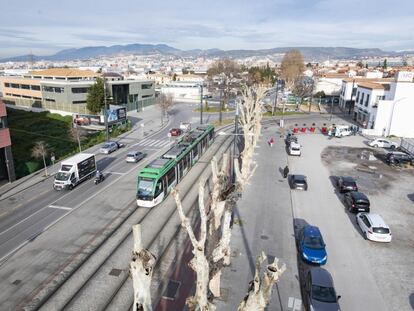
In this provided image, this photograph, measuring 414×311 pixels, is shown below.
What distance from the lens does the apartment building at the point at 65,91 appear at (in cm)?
6569

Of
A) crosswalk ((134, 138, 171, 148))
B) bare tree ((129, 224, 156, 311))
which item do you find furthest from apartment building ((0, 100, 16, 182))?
bare tree ((129, 224, 156, 311))

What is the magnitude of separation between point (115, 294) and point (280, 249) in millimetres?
10460

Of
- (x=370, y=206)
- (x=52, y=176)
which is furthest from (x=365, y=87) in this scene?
(x=52, y=176)

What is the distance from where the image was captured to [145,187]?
2509 centimetres

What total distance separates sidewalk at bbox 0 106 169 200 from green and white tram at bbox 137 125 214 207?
1400 centimetres

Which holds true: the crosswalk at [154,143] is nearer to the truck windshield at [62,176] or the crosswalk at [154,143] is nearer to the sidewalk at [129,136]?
the sidewalk at [129,136]

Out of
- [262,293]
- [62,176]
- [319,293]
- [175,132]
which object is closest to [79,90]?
[175,132]

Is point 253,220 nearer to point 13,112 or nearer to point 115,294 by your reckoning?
point 115,294

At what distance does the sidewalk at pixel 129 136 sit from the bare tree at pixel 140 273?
87.8 ft

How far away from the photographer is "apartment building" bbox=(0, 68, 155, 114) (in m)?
65.7

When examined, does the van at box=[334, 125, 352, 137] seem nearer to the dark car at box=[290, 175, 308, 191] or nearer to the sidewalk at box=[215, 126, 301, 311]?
the sidewalk at box=[215, 126, 301, 311]

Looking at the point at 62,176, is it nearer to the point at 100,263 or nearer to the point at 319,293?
the point at 100,263

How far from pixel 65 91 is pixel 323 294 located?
64.3 meters

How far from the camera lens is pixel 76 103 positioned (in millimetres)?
66875
